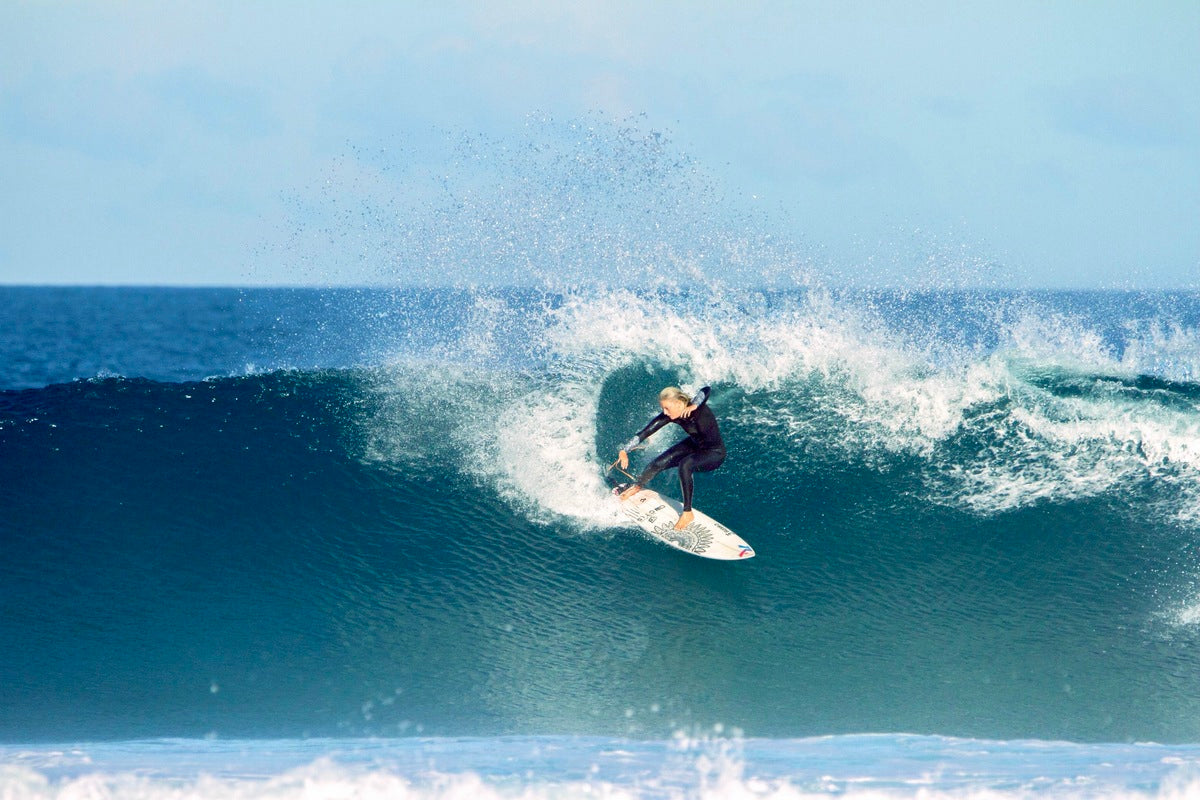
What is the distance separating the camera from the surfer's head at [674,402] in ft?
22.8

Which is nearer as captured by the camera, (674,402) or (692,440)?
(674,402)

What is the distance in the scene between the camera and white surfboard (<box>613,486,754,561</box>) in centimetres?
732

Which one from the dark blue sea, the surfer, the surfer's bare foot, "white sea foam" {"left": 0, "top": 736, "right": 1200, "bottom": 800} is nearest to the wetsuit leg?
the surfer

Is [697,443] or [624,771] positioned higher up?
[697,443]

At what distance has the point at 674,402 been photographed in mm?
6977

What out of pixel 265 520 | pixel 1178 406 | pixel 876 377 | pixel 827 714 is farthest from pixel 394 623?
pixel 1178 406

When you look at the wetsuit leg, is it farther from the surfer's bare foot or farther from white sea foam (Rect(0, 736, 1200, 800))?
white sea foam (Rect(0, 736, 1200, 800))

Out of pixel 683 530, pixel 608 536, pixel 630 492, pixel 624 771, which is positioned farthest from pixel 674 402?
pixel 624 771

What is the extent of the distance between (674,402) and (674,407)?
5 centimetres

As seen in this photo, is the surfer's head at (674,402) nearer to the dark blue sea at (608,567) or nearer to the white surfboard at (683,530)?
the white surfboard at (683,530)

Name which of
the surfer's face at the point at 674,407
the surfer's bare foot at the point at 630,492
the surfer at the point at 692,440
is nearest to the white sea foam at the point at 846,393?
the surfer's bare foot at the point at 630,492

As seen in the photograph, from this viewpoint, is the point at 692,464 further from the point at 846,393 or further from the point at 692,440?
the point at 846,393

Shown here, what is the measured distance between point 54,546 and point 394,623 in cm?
365

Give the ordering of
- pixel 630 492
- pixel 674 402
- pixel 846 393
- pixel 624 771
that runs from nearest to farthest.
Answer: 1. pixel 624 771
2. pixel 674 402
3. pixel 630 492
4. pixel 846 393
